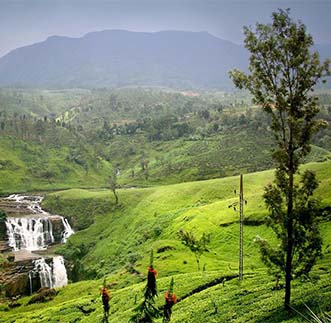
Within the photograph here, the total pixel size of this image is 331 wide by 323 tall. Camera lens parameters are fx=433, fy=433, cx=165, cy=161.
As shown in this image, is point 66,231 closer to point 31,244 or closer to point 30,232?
point 30,232

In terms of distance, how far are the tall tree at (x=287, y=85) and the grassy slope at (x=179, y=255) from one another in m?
8.55

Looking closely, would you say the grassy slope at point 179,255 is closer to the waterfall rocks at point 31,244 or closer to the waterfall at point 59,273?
the waterfall at point 59,273

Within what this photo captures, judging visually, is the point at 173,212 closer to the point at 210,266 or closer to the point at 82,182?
the point at 210,266

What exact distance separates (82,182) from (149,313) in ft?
617

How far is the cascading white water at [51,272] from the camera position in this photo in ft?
279

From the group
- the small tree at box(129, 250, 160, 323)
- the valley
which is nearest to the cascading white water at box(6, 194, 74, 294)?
the valley

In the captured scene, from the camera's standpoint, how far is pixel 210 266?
5900 centimetres

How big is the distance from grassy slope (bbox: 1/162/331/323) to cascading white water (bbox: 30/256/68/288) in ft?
17.9

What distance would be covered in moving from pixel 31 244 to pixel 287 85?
9519 cm

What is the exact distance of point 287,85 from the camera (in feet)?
89.4

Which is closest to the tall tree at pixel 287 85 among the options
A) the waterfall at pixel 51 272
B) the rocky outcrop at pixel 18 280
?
the rocky outcrop at pixel 18 280

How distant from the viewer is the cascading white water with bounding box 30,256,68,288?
84938mm

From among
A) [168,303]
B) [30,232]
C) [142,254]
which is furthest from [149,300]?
[30,232]

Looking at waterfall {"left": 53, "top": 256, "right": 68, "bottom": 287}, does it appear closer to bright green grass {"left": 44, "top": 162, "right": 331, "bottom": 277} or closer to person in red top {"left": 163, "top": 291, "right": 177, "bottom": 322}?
bright green grass {"left": 44, "top": 162, "right": 331, "bottom": 277}
